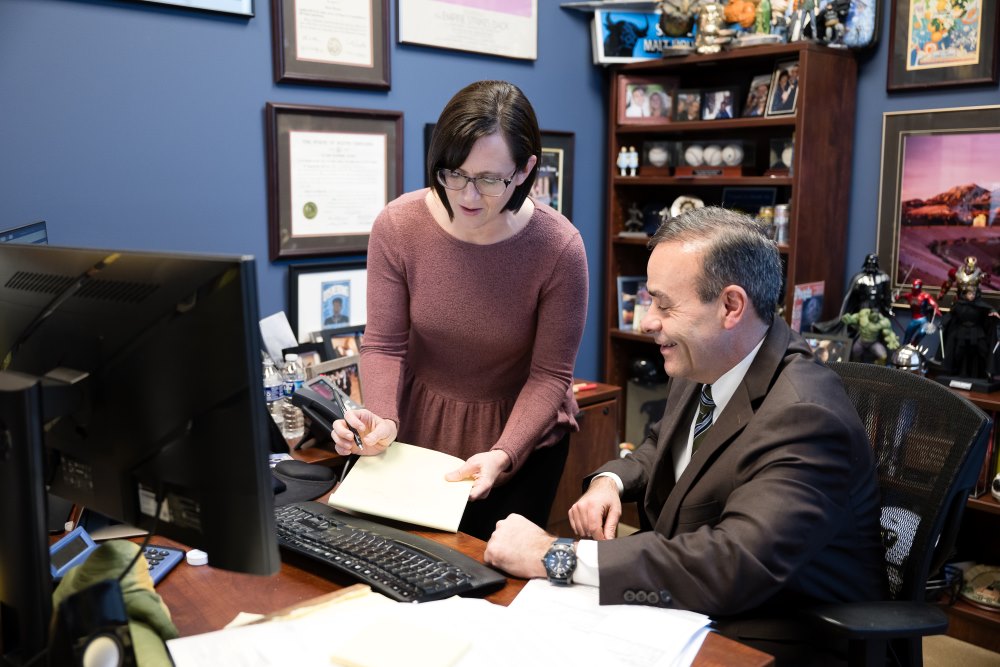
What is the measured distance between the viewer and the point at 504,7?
10.8 ft

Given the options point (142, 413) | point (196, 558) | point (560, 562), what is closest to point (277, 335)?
point (196, 558)

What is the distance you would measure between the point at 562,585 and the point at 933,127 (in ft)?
8.05

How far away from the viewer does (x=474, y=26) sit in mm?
3193

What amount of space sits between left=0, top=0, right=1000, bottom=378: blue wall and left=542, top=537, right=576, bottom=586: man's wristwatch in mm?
1657

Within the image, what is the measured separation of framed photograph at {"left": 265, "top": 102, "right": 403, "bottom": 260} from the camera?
8.96ft

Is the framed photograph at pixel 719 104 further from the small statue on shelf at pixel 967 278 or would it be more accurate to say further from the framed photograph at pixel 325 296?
the framed photograph at pixel 325 296

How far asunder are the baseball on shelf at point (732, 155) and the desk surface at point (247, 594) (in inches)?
92.7

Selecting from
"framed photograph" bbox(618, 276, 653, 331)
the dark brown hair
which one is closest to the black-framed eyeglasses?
the dark brown hair

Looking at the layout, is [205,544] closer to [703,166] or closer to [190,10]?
[190,10]

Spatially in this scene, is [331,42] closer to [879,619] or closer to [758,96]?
[758,96]

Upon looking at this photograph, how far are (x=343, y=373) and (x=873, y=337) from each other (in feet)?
5.73

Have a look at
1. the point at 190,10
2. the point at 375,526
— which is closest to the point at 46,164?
the point at 190,10

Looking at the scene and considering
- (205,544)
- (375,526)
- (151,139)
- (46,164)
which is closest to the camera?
(205,544)

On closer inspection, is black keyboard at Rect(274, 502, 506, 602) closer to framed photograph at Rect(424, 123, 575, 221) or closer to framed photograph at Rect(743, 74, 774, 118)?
framed photograph at Rect(424, 123, 575, 221)
